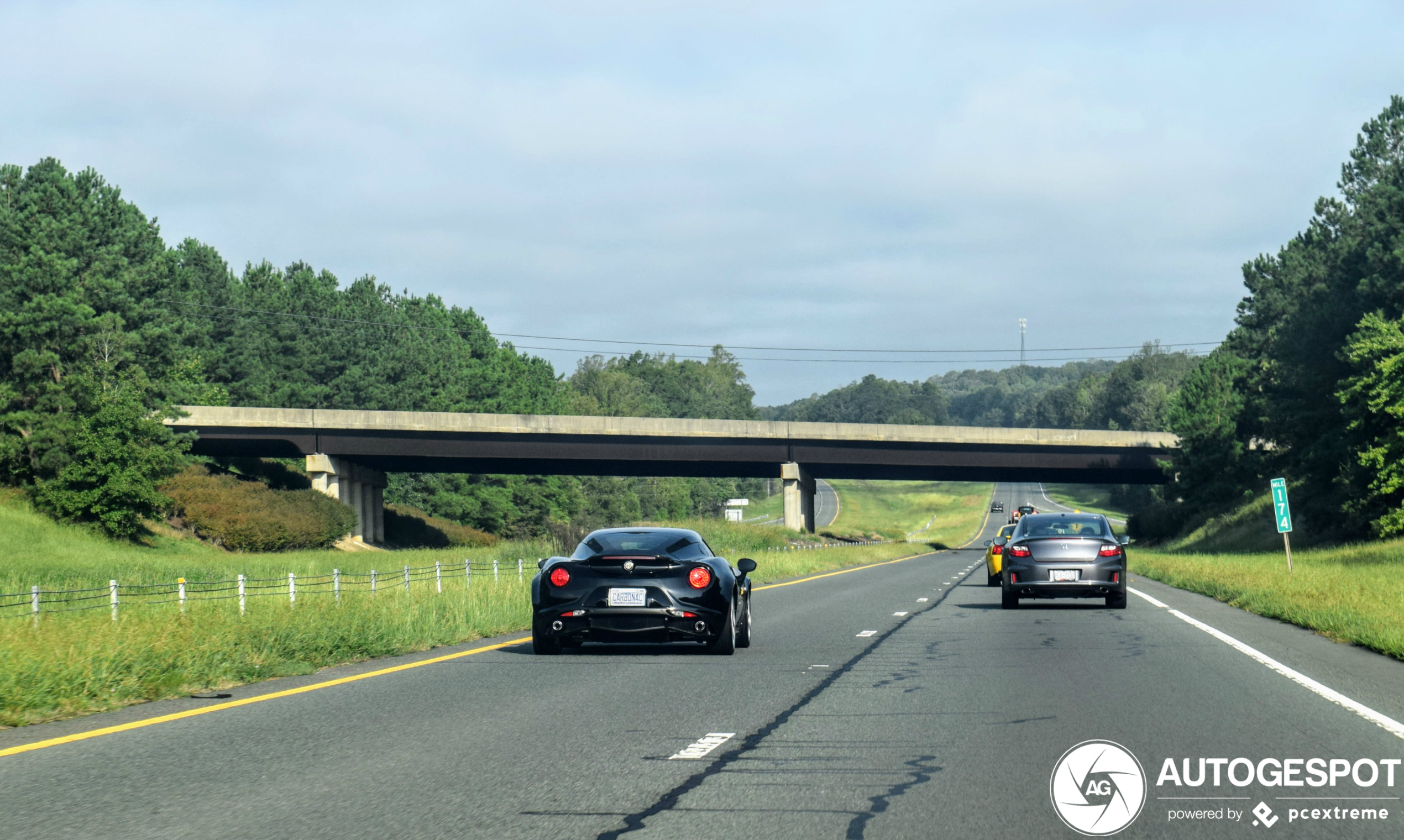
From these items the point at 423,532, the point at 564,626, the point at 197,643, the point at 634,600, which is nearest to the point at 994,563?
the point at 634,600

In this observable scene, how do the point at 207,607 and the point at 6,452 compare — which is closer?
the point at 207,607

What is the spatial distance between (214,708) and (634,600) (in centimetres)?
448

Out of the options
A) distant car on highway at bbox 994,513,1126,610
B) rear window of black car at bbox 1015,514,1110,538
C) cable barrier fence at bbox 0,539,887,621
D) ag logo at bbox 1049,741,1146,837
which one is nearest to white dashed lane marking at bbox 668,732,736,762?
ag logo at bbox 1049,741,1146,837

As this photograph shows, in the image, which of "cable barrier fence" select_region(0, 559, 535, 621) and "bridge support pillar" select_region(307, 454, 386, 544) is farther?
"bridge support pillar" select_region(307, 454, 386, 544)

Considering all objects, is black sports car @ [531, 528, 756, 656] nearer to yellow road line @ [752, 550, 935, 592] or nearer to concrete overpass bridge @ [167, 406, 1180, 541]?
yellow road line @ [752, 550, 935, 592]

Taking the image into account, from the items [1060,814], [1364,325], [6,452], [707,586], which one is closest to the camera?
[1060,814]

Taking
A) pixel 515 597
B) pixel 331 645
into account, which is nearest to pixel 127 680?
pixel 331 645

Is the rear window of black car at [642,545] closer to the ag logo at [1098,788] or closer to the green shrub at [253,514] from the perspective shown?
Result: the ag logo at [1098,788]

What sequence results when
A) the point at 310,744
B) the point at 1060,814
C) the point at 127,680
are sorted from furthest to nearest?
1. the point at 127,680
2. the point at 310,744
3. the point at 1060,814

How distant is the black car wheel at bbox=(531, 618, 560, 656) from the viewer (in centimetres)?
1405

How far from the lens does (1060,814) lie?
21.0 feet

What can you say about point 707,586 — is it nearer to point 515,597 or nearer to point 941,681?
point 941,681

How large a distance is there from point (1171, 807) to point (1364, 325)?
51.2 meters

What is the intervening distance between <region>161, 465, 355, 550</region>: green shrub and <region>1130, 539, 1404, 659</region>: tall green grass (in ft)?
136
